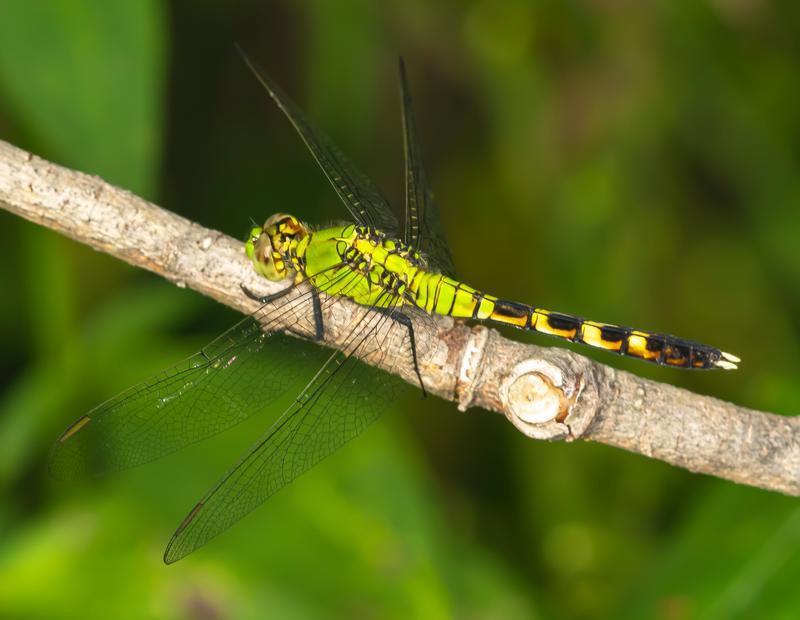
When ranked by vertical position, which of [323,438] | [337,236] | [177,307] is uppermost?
[337,236]

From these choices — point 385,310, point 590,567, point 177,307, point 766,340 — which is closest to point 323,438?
point 385,310

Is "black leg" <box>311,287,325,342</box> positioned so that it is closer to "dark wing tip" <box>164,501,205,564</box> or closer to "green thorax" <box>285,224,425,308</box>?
"green thorax" <box>285,224,425,308</box>

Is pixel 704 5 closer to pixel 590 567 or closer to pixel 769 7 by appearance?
pixel 769 7

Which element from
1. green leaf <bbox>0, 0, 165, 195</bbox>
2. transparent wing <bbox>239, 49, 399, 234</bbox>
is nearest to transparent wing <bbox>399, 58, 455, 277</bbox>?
transparent wing <bbox>239, 49, 399, 234</bbox>

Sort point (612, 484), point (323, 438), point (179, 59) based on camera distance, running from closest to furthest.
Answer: point (323, 438) < point (612, 484) < point (179, 59)

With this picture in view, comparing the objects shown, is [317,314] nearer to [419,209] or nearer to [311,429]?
[311,429]

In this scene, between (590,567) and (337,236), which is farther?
(590,567)

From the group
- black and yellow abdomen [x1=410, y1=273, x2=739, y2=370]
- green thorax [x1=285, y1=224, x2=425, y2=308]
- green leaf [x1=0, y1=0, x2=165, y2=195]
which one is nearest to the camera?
green leaf [x1=0, y1=0, x2=165, y2=195]
